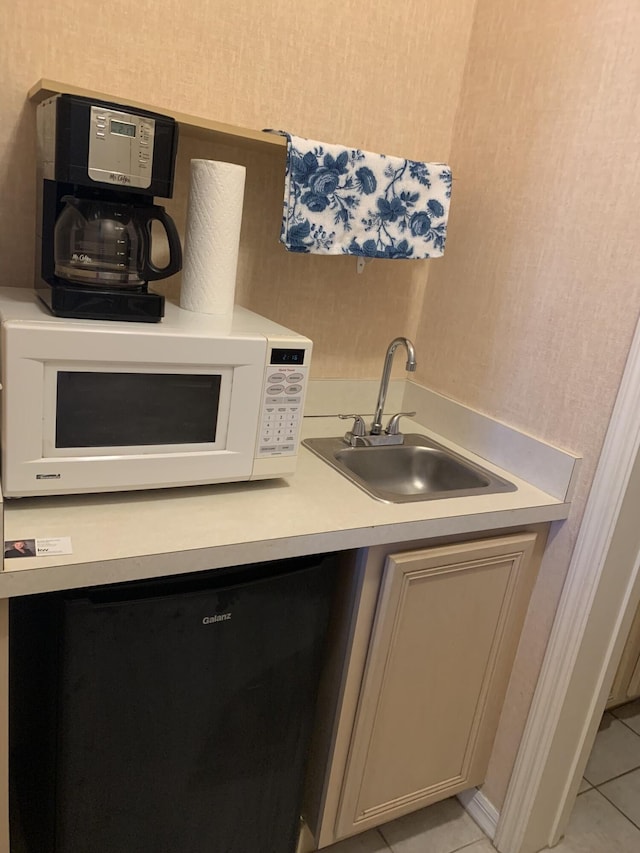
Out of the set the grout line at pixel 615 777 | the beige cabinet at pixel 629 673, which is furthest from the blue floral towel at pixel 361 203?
the grout line at pixel 615 777

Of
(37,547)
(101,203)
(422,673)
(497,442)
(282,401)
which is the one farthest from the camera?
(497,442)

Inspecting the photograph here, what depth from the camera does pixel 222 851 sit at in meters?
1.39

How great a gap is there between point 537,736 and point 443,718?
0.25 meters

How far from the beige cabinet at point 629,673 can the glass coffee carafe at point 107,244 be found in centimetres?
180

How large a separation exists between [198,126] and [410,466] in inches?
40.3

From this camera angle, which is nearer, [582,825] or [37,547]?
[37,547]

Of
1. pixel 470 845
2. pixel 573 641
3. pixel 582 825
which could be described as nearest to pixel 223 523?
pixel 573 641

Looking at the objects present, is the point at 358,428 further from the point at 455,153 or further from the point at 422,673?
the point at 455,153

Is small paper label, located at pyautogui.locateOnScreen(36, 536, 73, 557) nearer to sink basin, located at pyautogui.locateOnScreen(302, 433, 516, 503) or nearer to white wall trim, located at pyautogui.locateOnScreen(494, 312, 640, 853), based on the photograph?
sink basin, located at pyautogui.locateOnScreen(302, 433, 516, 503)

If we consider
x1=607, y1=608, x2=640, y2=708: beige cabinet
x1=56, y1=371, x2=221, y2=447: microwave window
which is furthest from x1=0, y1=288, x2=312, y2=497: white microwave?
x1=607, y1=608, x2=640, y2=708: beige cabinet

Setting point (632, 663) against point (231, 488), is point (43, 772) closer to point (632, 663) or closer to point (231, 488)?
point (231, 488)

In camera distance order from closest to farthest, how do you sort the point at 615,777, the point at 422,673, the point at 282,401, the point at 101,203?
1. the point at 101,203
2. the point at 282,401
3. the point at 422,673
4. the point at 615,777

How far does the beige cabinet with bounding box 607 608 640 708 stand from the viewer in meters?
2.10

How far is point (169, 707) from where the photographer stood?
119 centimetres
